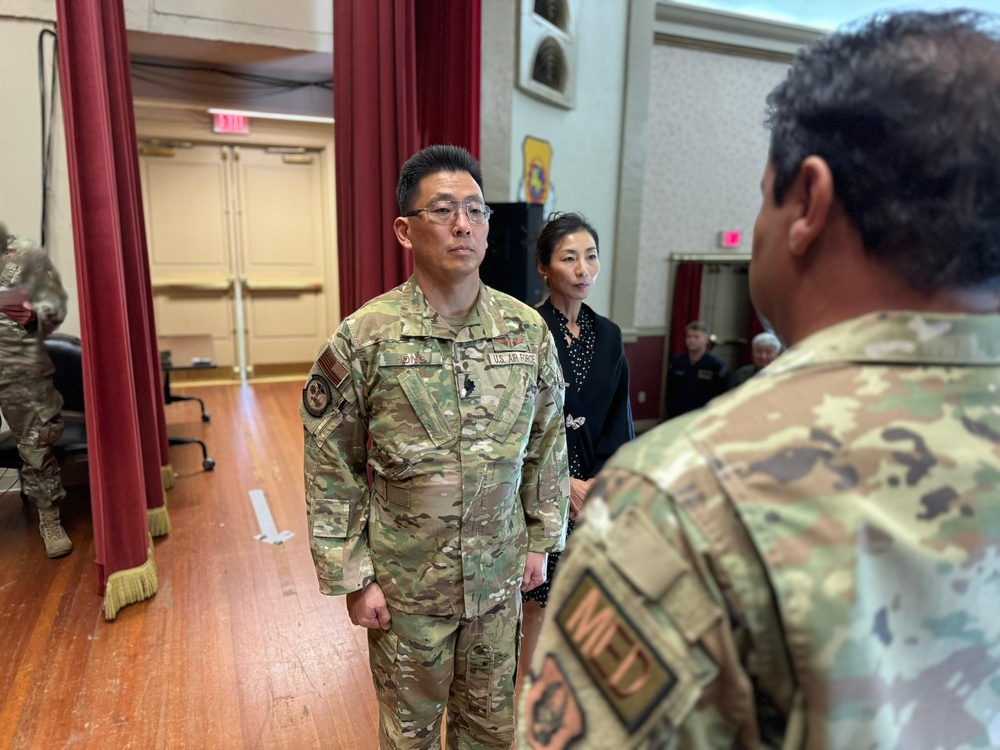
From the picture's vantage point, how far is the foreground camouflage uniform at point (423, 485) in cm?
133

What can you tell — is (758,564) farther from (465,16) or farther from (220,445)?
(220,445)

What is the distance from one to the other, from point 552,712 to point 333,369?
97cm

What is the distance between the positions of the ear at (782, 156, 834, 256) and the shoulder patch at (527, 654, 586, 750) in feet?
1.30

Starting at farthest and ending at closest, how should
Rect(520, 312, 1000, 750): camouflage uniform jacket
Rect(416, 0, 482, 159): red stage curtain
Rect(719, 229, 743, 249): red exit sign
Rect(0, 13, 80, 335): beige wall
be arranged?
1. Rect(719, 229, 743, 249): red exit sign
2. Rect(416, 0, 482, 159): red stage curtain
3. Rect(0, 13, 80, 335): beige wall
4. Rect(520, 312, 1000, 750): camouflage uniform jacket

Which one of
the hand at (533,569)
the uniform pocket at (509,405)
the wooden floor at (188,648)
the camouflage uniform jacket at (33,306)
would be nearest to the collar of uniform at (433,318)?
the uniform pocket at (509,405)

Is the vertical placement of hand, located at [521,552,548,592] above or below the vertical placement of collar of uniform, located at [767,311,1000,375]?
below

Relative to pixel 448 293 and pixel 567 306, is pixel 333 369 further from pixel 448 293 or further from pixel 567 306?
pixel 567 306

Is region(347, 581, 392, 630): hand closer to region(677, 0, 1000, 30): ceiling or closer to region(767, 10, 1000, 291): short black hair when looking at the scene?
region(767, 10, 1000, 291): short black hair

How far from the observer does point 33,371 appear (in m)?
3.00

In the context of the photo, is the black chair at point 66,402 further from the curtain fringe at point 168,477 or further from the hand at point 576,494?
the hand at point 576,494

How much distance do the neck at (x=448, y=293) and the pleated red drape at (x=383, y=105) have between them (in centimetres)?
206

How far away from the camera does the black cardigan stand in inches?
71.7

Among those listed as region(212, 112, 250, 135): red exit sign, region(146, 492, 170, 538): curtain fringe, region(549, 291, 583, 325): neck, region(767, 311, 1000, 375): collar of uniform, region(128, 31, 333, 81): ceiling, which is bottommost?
region(146, 492, 170, 538): curtain fringe

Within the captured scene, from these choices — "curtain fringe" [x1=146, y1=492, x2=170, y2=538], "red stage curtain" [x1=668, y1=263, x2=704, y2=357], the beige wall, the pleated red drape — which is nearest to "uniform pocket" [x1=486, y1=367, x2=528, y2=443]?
the pleated red drape
